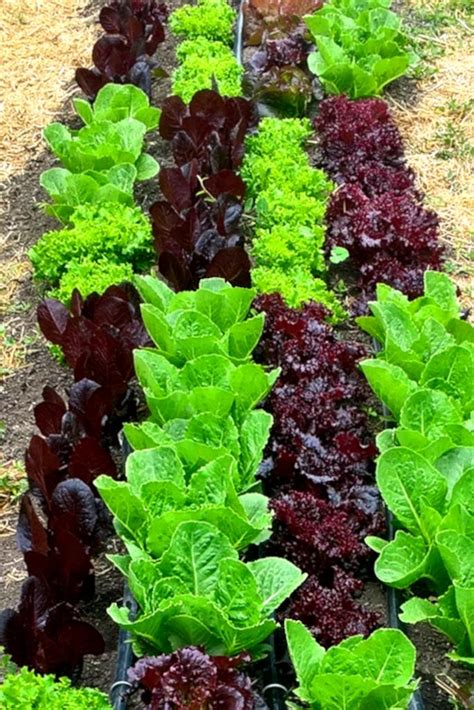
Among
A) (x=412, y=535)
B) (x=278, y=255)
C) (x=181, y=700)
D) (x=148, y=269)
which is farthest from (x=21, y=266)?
(x=181, y=700)

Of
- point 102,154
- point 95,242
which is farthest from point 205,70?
point 95,242

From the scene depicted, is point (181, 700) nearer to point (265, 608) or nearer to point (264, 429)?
point (265, 608)

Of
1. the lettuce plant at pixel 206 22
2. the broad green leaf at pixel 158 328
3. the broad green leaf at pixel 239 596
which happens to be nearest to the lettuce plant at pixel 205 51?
the lettuce plant at pixel 206 22

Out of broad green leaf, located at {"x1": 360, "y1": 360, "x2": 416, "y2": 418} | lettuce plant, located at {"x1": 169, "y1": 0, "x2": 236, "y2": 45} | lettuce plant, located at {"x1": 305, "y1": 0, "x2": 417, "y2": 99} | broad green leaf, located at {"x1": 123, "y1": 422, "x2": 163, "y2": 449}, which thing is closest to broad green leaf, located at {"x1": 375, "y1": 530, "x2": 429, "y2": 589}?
broad green leaf, located at {"x1": 360, "y1": 360, "x2": 416, "y2": 418}

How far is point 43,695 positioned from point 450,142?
4.68 metres

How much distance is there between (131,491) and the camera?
3.13m

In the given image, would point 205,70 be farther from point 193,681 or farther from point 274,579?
point 193,681

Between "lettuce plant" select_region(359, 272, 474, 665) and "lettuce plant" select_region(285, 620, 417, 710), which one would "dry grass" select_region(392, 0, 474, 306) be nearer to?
"lettuce plant" select_region(359, 272, 474, 665)

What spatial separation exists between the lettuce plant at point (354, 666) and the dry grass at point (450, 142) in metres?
2.68

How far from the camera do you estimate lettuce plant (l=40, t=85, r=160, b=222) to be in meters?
5.23

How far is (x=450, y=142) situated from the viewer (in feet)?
21.2

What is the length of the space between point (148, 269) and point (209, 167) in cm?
64

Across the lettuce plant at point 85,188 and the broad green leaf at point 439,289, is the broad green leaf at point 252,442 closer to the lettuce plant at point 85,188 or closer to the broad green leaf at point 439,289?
the broad green leaf at point 439,289

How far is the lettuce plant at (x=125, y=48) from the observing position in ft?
20.8
